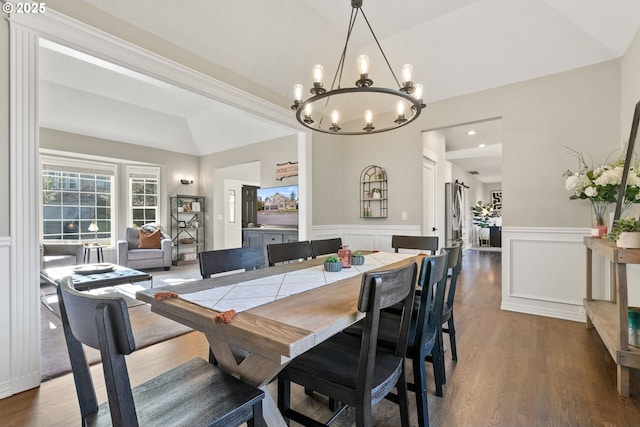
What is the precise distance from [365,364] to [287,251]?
1.42 m

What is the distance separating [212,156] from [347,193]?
12.8ft

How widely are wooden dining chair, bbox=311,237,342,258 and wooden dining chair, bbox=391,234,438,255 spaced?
0.67 metres

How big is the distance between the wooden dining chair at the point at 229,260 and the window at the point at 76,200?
18.4 ft

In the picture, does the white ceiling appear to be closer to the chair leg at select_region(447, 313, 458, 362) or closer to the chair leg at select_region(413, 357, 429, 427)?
the chair leg at select_region(447, 313, 458, 362)

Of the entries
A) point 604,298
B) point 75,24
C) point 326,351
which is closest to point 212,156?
point 75,24

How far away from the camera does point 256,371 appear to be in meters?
1.16

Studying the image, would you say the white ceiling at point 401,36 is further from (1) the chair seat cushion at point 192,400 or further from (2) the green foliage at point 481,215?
(2) the green foliage at point 481,215

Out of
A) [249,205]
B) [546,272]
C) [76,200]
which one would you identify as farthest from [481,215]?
[76,200]

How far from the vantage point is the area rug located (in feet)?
7.26

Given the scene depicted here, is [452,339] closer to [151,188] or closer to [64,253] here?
[64,253]

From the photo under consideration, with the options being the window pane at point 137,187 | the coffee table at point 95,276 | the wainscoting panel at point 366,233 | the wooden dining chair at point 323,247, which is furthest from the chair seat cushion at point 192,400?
the window pane at point 137,187

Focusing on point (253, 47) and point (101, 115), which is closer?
point (253, 47)

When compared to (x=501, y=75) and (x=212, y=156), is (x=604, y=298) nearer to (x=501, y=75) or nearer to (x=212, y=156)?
(x=501, y=75)

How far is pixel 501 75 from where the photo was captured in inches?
138
